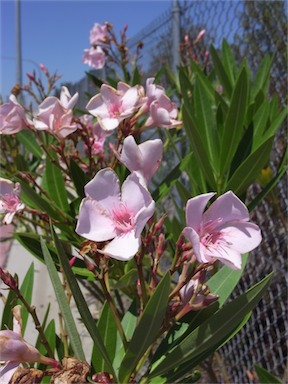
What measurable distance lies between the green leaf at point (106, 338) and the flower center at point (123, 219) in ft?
0.89

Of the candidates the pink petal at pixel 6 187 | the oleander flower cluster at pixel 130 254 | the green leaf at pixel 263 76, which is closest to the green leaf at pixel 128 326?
the oleander flower cluster at pixel 130 254

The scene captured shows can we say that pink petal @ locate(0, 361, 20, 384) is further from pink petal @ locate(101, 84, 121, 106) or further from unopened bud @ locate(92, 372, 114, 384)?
pink petal @ locate(101, 84, 121, 106)

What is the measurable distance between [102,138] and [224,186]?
34 cm

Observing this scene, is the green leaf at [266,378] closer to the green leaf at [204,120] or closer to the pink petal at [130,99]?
the green leaf at [204,120]

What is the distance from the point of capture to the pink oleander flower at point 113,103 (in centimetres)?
94

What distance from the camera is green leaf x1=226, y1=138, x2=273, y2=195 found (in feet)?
3.41

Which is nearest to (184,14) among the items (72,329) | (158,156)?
(158,156)

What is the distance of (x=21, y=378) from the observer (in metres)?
0.60

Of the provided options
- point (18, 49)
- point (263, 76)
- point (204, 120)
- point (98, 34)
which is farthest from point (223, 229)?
point (18, 49)

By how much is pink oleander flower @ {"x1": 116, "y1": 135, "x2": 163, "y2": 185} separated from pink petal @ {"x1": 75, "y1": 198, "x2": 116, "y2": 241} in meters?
0.07

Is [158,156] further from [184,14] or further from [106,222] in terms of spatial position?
[184,14]

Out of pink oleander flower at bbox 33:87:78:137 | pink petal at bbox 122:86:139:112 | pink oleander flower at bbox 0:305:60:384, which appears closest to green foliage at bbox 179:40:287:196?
pink petal at bbox 122:86:139:112

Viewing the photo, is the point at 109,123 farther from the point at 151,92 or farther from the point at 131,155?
the point at 131,155

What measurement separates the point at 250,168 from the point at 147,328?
55 centimetres
